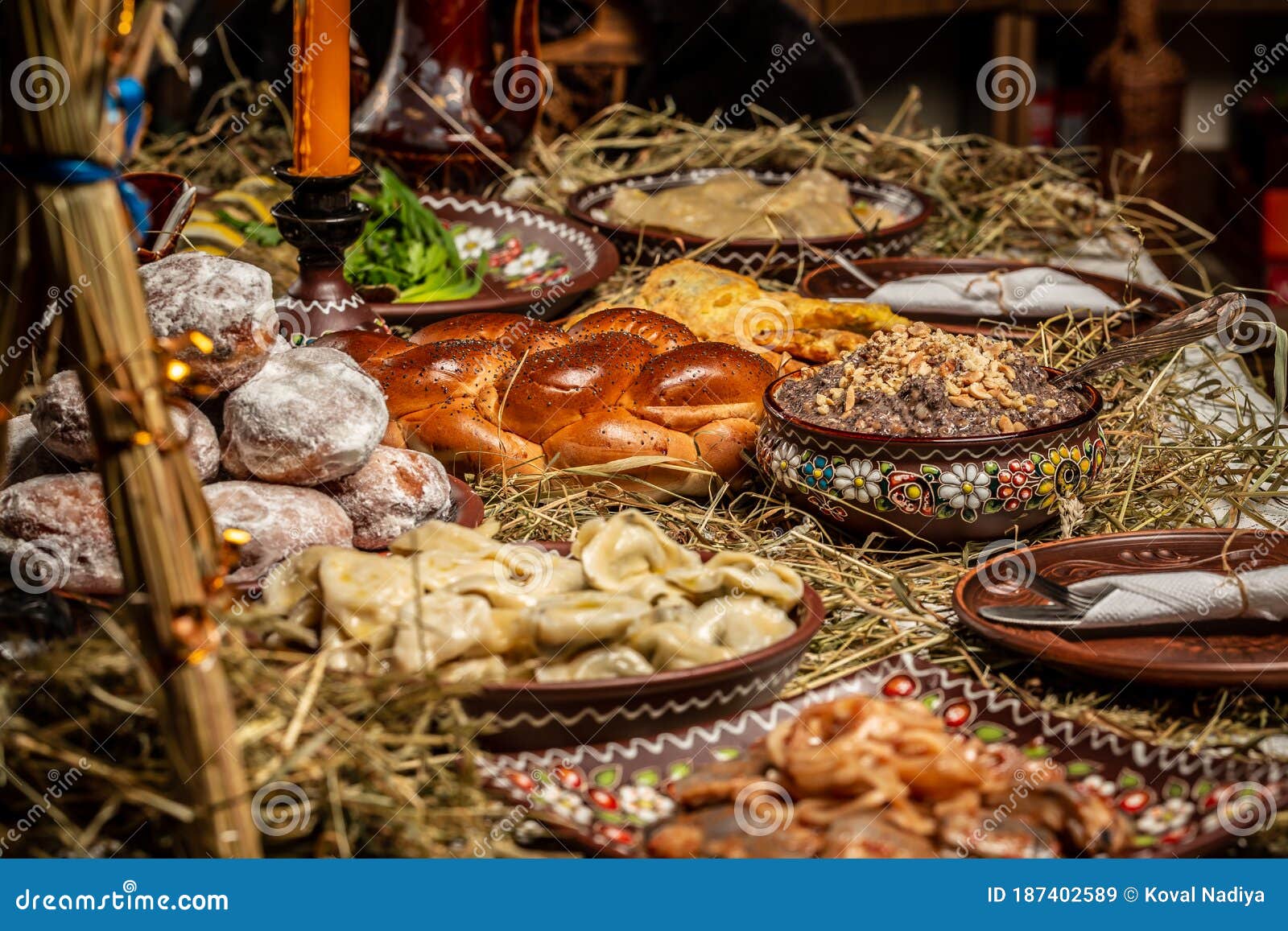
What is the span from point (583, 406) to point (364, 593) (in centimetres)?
59

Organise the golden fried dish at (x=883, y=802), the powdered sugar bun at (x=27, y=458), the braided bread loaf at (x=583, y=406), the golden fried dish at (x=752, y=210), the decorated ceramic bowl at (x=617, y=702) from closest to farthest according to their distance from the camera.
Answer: the golden fried dish at (x=883, y=802) → the decorated ceramic bowl at (x=617, y=702) → the powdered sugar bun at (x=27, y=458) → the braided bread loaf at (x=583, y=406) → the golden fried dish at (x=752, y=210)

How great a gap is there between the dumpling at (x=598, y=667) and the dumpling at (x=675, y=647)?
0.01 meters

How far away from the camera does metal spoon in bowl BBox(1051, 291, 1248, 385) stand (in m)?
1.45

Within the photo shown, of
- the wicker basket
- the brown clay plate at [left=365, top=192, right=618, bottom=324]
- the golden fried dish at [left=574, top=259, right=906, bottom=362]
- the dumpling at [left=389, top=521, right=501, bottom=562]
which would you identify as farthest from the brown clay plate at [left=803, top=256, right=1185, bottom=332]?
the wicker basket

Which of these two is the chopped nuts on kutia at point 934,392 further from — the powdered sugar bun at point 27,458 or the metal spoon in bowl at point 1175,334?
the powdered sugar bun at point 27,458

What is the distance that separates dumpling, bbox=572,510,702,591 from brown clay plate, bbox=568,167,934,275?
118 cm

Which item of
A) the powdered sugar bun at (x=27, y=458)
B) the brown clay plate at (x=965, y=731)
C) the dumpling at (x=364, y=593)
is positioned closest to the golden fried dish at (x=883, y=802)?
the brown clay plate at (x=965, y=731)

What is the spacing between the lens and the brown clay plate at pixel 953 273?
2.07m

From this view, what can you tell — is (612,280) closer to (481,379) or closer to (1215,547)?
(481,379)

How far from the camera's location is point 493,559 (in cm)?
119

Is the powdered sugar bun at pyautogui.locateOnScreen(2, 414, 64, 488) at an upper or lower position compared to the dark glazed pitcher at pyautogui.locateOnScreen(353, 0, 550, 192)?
lower

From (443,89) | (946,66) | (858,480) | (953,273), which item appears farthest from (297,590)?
(946,66)

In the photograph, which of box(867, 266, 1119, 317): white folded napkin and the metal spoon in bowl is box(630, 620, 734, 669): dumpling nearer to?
the metal spoon in bowl

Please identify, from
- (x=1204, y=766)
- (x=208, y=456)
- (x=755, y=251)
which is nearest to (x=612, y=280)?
(x=755, y=251)
